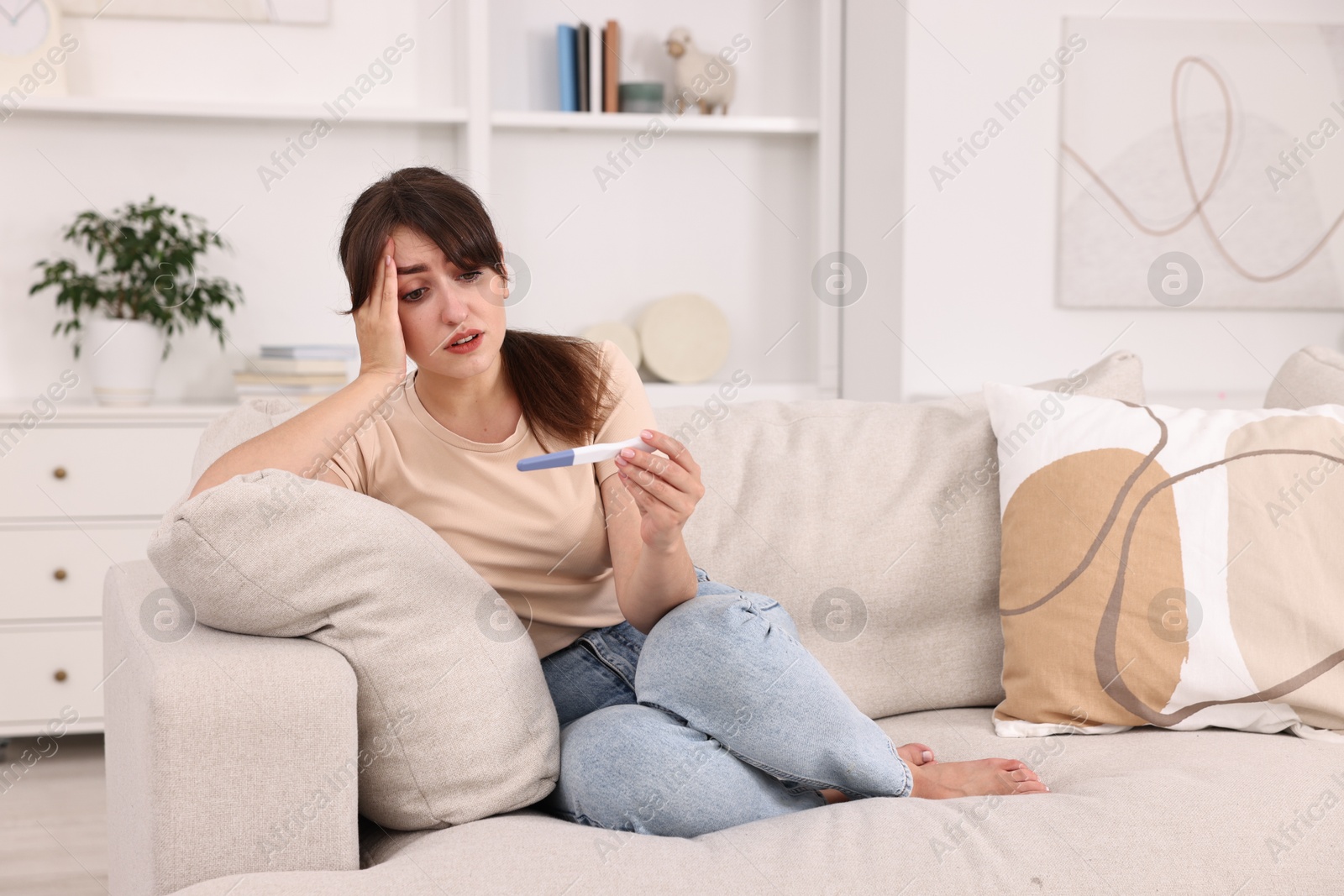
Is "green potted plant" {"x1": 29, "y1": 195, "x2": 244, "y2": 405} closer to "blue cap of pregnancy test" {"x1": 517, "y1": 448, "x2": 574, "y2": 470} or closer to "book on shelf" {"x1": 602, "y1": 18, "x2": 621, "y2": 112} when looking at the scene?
"book on shelf" {"x1": 602, "y1": 18, "x2": 621, "y2": 112}

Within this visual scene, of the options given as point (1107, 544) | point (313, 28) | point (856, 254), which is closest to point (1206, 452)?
point (1107, 544)

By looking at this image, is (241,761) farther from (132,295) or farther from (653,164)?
(653,164)

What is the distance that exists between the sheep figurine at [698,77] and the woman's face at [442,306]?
7.02 feet

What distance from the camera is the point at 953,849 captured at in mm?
984

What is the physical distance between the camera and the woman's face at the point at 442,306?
1.27 metres

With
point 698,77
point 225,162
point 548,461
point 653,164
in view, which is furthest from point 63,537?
point 698,77

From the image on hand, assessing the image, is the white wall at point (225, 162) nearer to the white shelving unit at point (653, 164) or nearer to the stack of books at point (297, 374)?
the white shelving unit at point (653, 164)

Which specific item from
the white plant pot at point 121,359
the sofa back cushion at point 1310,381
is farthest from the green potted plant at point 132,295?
the sofa back cushion at point 1310,381

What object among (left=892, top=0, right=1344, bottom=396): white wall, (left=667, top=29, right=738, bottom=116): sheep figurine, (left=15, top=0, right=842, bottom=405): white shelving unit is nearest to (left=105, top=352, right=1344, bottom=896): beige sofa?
(left=892, top=0, right=1344, bottom=396): white wall

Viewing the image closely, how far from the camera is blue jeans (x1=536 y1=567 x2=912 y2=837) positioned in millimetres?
1062

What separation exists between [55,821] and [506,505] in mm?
1622

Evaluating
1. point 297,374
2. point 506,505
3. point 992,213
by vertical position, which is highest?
point 992,213

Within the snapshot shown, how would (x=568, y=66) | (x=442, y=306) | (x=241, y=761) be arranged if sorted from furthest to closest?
(x=568, y=66)
(x=442, y=306)
(x=241, y=761)

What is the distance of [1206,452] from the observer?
142 cm
